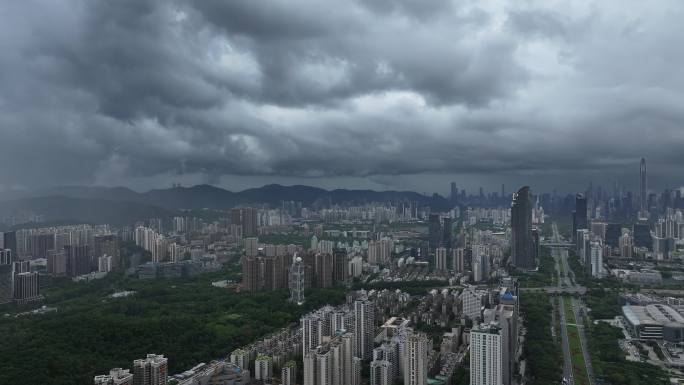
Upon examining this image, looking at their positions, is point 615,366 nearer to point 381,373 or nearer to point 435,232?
point 381,373

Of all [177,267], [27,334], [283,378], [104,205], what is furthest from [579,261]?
[104,205]

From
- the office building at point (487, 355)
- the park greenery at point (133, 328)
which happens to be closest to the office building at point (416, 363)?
the office building at point (487, 355)

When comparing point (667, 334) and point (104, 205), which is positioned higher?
point (104, 205)

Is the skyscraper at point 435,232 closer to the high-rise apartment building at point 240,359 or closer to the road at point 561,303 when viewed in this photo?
the road at point 561,303

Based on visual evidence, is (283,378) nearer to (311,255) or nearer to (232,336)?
(232,336)

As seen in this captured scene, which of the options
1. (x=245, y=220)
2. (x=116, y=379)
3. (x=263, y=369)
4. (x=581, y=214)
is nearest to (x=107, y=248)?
(x=245, y=220)

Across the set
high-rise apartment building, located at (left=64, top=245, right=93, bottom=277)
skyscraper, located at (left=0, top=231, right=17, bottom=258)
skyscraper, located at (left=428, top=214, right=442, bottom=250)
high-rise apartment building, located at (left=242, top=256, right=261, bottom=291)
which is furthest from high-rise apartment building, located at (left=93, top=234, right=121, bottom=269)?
skyscraper, located at (left=428, top=214, right=442, bottom=250)
